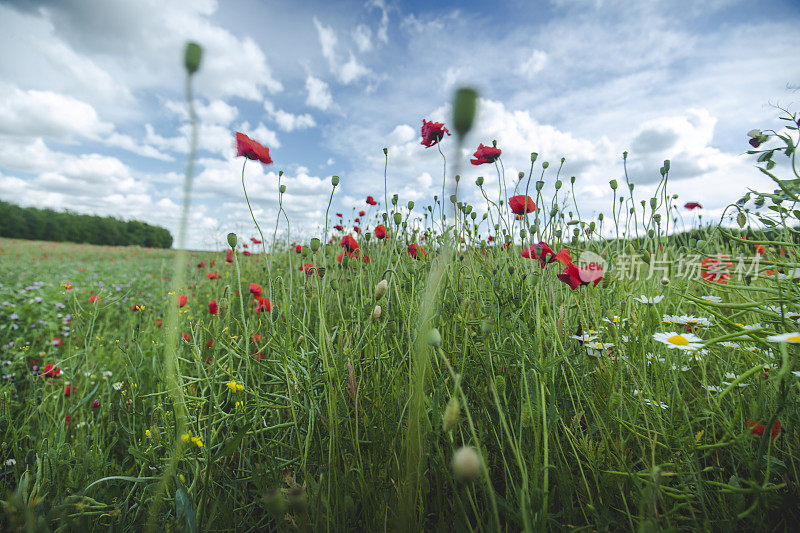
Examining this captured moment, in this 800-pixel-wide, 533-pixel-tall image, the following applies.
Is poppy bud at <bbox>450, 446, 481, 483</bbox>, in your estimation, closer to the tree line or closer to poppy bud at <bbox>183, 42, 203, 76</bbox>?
poppy bud at <bbox>183, 42, 203, 76</bbox>

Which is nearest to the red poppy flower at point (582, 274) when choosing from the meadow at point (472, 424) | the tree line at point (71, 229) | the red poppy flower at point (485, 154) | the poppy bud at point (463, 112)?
the meadow at point (472, 424)

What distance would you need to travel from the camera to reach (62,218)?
98.9ft

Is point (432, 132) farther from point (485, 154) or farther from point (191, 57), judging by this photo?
point (191, 57)

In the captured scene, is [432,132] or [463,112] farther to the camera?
[432,132]

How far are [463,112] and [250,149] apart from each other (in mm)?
1097

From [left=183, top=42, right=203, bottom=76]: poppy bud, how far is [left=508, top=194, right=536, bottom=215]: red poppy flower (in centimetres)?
128

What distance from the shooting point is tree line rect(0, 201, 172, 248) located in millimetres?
27250

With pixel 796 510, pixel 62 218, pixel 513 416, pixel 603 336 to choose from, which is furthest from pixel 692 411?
pixel 62 218

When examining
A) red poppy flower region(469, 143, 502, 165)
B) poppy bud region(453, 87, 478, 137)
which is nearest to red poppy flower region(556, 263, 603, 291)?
red poppy flower region(469, 143, 502, 165)

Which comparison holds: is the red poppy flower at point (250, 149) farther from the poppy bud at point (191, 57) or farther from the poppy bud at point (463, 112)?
the poppy bud at point (463, 112)

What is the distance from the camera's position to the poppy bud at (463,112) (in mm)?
512

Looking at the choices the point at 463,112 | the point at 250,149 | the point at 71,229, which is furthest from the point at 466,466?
the point at 71,229

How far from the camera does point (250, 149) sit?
1383mm

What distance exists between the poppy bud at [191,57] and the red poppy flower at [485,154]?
1.36 meters
